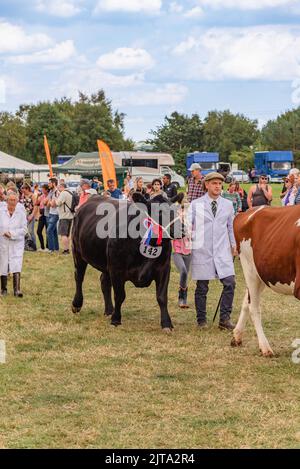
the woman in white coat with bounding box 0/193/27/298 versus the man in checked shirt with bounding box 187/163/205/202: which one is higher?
the man in checked shirt with bounding box 187/163/205/202

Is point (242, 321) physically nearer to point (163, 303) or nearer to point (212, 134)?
point (163, 303)

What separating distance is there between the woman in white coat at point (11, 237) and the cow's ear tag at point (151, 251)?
3.08 m

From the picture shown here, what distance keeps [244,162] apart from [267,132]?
5.14 metres

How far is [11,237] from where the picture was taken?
11859 millimetres

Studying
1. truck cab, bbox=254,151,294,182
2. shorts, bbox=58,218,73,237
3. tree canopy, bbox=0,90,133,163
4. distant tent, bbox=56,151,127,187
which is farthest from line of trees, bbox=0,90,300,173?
shorts, bbox=58,218,73,237

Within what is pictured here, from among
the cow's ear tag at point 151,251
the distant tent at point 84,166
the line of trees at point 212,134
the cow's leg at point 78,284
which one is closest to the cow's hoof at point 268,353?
the cow's ear tag at point 151,251

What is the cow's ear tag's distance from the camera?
9414mm

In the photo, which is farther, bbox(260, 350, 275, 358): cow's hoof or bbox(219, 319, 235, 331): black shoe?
bbox(219, 319, 235, 331): black shoe

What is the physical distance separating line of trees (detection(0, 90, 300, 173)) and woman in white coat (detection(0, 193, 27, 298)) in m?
65.1

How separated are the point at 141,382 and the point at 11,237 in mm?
5332

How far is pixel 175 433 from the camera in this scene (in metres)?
5.55

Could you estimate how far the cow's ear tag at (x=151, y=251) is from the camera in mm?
9414

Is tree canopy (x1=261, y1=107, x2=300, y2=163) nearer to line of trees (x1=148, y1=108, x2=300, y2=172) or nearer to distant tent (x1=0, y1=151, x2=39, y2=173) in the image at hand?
line of trees (x1=148, y1=108, x2=300, y2=172)

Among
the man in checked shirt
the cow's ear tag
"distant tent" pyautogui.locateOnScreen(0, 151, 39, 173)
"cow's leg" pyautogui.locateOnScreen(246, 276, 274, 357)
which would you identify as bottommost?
"cow's leg" pyautogui.locateOnScreen(246, 276, 274, 357)
